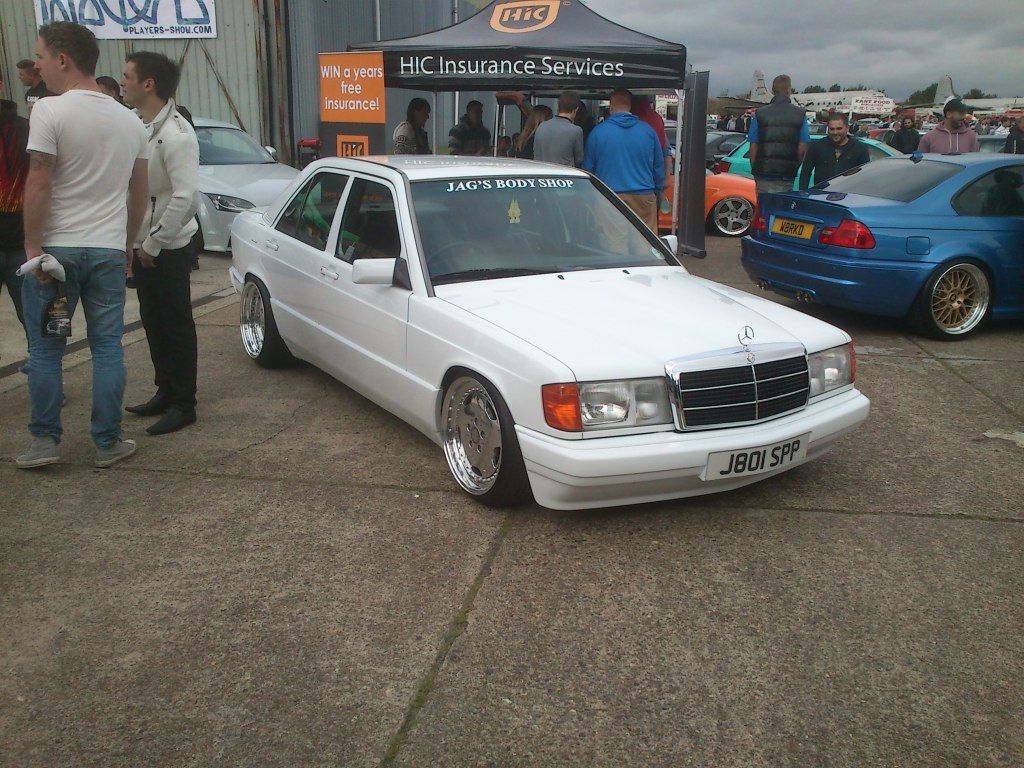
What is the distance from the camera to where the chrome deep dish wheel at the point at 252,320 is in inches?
243

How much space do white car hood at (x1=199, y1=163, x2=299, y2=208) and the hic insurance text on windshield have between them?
1993mm

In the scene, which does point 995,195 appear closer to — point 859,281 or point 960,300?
point 960,300

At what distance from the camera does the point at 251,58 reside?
1555 cm

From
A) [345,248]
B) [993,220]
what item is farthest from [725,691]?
[993,220]

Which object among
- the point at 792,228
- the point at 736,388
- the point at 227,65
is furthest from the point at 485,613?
the point at 227,65

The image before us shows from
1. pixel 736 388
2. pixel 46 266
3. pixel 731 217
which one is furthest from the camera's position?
pixel 731 217

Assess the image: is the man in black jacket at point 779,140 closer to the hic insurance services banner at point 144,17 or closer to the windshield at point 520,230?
the windshield at point 520,230

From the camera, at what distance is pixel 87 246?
4.30 metres

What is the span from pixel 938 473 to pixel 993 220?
144 inches

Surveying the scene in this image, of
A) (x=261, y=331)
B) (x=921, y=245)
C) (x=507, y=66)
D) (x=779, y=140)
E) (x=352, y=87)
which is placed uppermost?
(x=507, y=66)

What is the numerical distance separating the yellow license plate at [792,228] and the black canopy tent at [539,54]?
279cm

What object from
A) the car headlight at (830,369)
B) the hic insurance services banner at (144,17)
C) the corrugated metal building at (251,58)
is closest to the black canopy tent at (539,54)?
the corrugated metal building at (251,58)

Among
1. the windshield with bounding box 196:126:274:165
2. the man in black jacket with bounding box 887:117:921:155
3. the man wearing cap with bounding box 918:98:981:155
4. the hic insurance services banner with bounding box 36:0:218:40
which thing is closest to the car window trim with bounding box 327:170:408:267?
the windshield with bounding box 196:126:274:165

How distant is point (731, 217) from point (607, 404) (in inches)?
428
